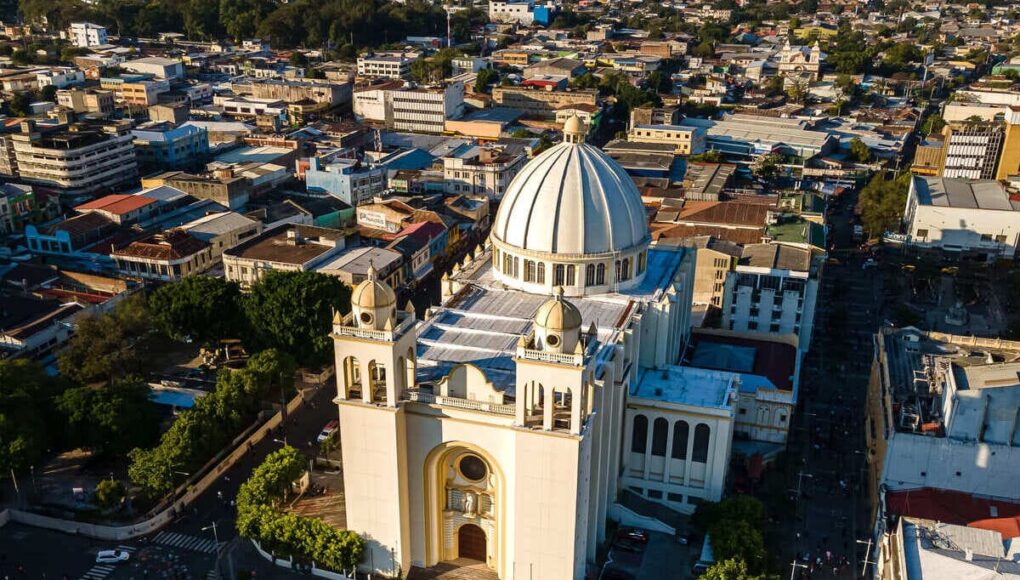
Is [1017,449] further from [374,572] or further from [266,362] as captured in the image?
[266,362]

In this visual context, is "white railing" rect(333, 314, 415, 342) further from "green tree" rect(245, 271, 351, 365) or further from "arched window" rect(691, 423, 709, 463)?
"green tree" rect(245, 271, 351, 365)

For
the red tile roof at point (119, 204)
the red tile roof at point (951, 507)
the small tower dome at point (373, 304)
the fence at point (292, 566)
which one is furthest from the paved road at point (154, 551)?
the red tile roof at point (119, 204)

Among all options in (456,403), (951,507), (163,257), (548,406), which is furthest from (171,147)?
(951,507)

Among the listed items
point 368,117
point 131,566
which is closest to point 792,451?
point 131,566

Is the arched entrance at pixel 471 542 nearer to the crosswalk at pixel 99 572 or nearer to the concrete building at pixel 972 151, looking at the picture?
the crosswalk at pixel 99 572

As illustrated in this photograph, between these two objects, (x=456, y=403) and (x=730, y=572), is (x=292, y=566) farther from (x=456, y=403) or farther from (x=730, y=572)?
(x=730, y=572)

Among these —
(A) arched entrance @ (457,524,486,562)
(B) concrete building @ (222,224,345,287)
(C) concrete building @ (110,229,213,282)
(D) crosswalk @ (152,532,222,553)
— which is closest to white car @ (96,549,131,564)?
(D) crosswalk @ (152,532,222,553)
